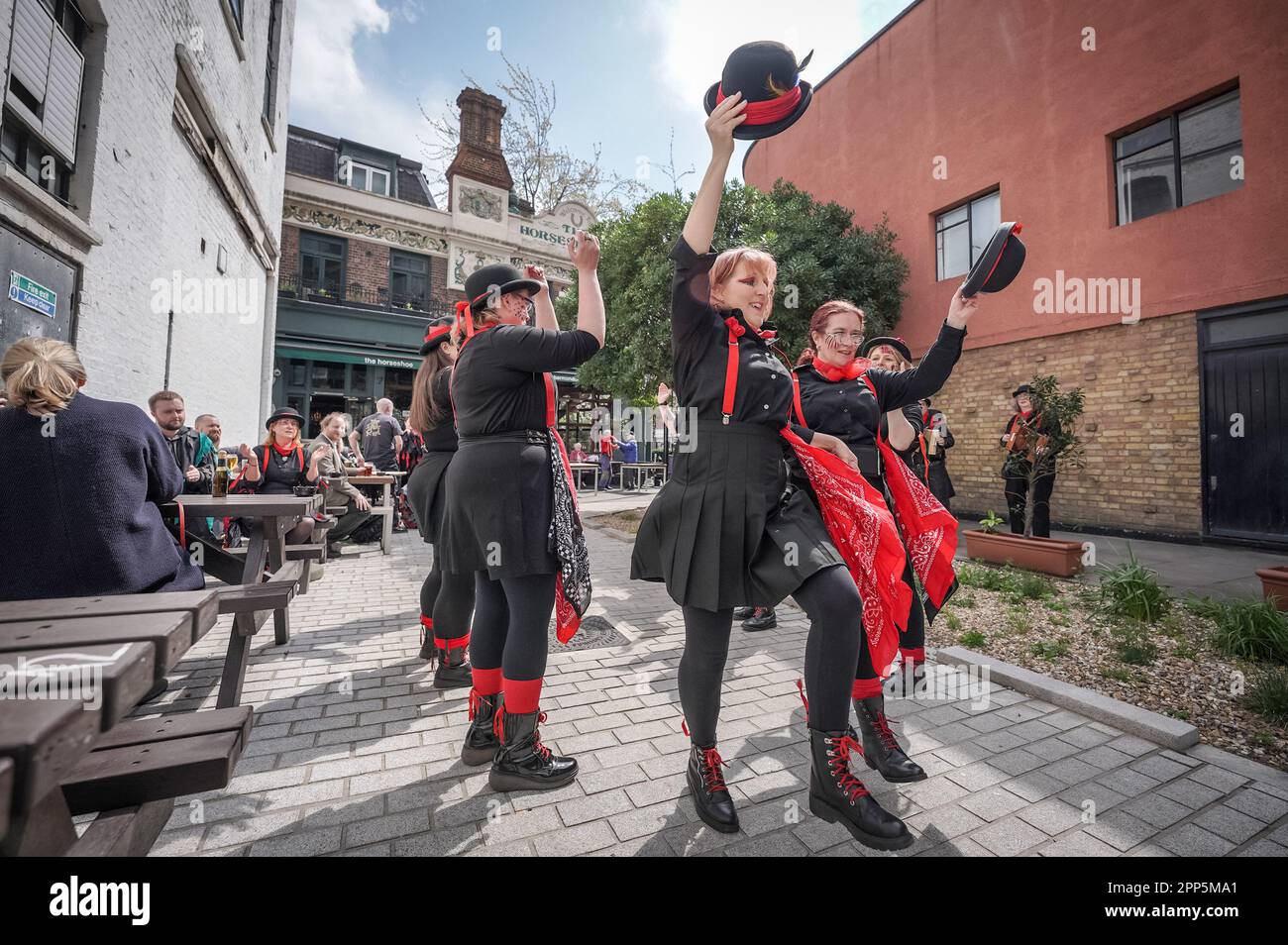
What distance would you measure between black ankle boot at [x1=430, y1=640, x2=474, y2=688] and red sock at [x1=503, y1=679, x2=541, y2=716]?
1084mm

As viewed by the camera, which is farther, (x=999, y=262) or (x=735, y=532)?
(x=999, y=262)

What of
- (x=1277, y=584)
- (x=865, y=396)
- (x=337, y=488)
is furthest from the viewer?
(x=337, y=488)

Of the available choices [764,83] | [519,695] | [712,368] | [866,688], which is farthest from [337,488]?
[764,83]

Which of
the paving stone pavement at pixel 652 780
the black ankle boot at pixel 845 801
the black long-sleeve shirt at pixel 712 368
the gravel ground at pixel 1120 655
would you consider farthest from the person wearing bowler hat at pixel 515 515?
the gravel ground at pixel 1120 655

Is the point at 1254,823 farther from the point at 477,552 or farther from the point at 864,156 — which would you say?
the point at 864,156

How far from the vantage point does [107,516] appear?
2.21 metres

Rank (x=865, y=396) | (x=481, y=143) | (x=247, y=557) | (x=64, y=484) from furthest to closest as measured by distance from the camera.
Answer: (x=481, y=143)
(x=247, y=557)
(x=865, y=396)
(x=64, y=484)

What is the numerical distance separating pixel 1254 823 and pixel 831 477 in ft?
6.20

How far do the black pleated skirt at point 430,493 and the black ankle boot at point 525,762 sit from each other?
3.76ft

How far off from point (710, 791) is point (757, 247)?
1056 centimetres

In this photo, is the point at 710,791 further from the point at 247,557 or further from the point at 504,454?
the point at 247,557

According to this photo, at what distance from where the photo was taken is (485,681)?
2510mm

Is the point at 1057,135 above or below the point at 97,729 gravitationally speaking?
above
